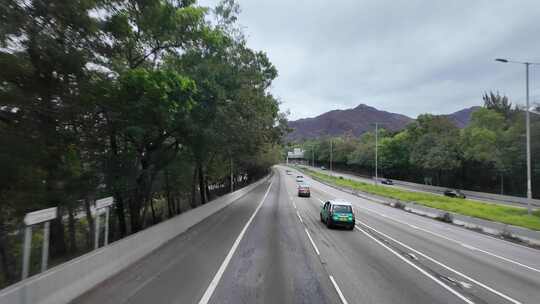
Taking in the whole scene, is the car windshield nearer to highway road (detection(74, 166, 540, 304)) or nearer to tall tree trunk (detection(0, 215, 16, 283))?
highway road (detection(74, 166, 540, 304))

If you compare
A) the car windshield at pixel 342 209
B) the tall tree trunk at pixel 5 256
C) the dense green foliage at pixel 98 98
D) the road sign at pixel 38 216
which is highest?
the dense green foliage at pixel 98 98

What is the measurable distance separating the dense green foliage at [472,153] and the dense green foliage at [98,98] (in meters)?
41.1

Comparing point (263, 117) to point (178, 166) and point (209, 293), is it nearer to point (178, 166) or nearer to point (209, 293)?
point (178, 166)

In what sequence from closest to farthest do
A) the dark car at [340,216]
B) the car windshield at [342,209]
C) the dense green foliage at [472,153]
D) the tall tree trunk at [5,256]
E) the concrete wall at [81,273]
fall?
the concrete wall at [81,273], the tall tree trunk at [5,256], the dark car at [340,216], the car windshield at [342,209], the dense green foliage at [472,153]

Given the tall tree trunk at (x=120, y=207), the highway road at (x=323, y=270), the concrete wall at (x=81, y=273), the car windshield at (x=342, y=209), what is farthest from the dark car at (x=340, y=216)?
the tall tree trunk at (x=120, y=207)

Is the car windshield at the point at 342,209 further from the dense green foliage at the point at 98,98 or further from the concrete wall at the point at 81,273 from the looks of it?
the concrete wall at the point at 81,273

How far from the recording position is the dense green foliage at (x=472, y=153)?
4347 centimetres

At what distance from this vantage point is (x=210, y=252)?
1166cm

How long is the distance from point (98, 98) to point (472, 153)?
188 feet

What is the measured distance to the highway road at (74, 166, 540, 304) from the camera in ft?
24.6

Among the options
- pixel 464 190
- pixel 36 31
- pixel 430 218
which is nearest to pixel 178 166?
pixel 36 31

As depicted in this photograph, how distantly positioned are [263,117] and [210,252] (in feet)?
46.9

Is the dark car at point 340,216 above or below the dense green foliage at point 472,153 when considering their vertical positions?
below

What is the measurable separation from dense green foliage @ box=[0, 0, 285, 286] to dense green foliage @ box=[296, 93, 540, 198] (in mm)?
41077
